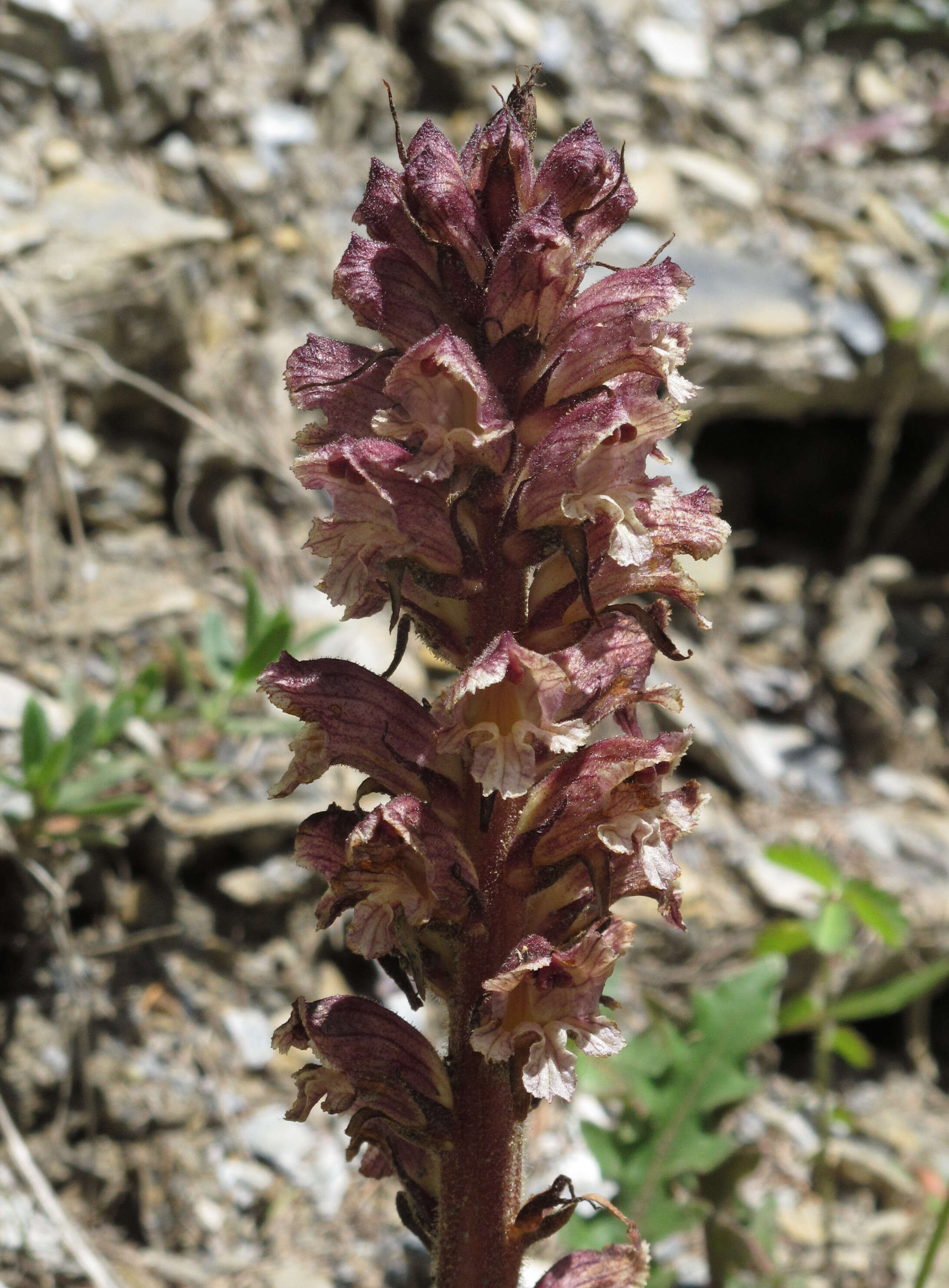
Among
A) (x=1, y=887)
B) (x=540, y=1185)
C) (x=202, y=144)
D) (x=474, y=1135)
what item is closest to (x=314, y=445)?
(x=474, y=1135)

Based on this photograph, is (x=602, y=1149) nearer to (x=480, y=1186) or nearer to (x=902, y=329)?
(x=480, y=1186)

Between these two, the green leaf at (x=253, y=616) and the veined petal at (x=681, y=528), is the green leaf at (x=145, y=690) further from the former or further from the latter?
the veined petal at (x=681, y=528)

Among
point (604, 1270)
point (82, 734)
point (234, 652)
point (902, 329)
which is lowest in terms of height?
point (604, 1270)

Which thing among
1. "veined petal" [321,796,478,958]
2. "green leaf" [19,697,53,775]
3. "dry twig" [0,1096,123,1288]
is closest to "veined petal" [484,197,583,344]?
"veined petal" [321,796,478,958]

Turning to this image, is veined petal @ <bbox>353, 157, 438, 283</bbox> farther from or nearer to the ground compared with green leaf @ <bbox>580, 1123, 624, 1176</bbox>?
farther from the ground

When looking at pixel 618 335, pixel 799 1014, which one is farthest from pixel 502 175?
pixel 799 1014

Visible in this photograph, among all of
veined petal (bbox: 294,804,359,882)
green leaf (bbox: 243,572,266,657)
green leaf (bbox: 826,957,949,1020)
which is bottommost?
veined petal (bbox: 294,804,359,882)

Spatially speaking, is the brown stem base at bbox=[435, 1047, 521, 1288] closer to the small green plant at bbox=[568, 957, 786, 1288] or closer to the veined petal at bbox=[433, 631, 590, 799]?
the veined petal at bbox=[433, 631, 590, 799]

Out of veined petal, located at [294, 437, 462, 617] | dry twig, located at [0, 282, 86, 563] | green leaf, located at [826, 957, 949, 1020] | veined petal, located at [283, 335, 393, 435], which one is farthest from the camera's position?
dry twig, located at [0, 282, 86, 563]
